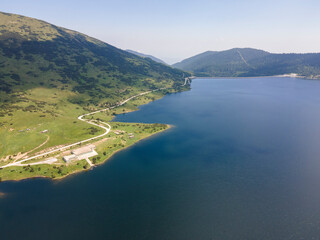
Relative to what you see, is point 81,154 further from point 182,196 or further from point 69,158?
point 182,196

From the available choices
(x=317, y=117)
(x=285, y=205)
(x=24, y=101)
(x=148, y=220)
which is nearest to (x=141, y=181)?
(x=148, y=220)

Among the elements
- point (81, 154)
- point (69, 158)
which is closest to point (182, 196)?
point (81, 154)

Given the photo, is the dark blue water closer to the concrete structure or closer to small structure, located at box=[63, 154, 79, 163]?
the concrete structure

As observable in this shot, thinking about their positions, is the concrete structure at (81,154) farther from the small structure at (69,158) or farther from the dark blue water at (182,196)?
the dark blue water at (182,196)

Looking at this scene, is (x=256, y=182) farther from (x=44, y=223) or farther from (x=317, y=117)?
(x=317, y=117)

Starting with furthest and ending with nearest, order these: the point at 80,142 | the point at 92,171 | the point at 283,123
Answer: the point at 283,123 < the point at 80,142 < the point at 92,171

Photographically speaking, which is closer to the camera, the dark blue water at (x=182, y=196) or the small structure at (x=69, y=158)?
the dark blue water at (x=182, y=196)

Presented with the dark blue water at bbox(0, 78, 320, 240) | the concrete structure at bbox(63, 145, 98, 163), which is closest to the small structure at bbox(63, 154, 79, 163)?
the concrete structure at bbox(63, 145, 98, 163)

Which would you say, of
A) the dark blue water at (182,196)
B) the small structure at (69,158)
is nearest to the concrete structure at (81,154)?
the small structure at (69,158)
